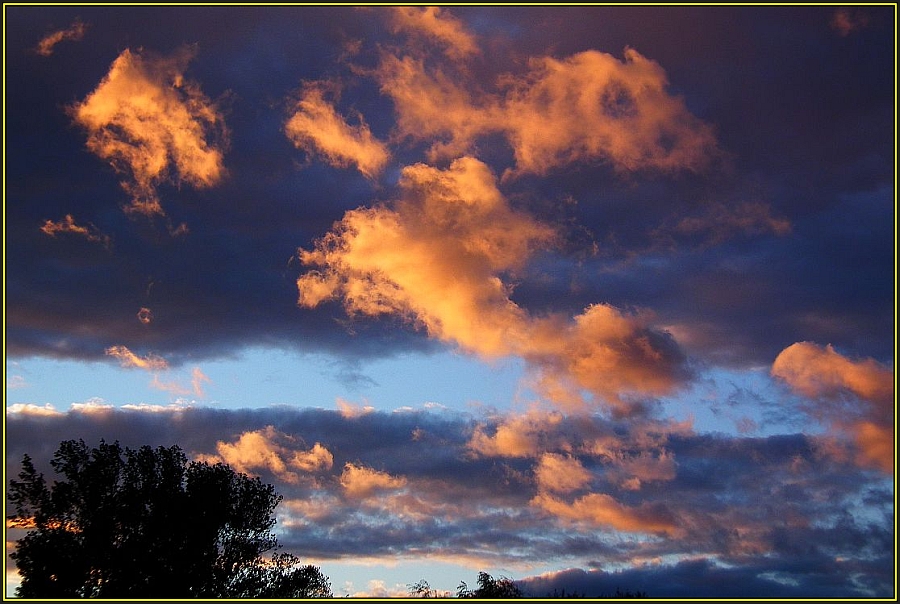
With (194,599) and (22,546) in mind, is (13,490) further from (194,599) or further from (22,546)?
(194,599)

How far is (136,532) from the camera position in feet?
223

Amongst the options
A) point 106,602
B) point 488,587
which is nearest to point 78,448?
point 106,602

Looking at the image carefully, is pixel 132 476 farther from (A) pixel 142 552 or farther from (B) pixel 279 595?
(B) pixel 279 595

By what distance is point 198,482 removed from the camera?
71750 mm

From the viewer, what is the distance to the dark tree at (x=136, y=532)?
215 feet

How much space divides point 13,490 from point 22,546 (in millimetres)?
4631

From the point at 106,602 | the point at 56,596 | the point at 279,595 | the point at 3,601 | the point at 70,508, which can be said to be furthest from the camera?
the point at 279,595

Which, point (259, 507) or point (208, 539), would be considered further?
point (259, 507)

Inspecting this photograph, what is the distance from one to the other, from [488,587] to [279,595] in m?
18.4

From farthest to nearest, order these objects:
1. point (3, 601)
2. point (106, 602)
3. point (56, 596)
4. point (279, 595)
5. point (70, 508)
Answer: point (279, 595) → point (70, 508) → point (56, 596) → point (106, 602) → point (3, 601)

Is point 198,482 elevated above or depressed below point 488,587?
above

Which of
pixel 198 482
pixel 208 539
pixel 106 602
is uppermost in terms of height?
pixel 198 482

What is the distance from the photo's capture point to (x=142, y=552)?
66812 mm

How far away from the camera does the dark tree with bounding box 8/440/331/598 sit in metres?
65.5
